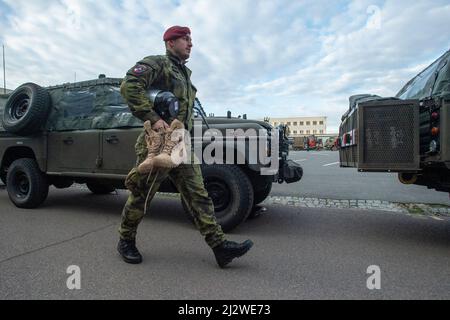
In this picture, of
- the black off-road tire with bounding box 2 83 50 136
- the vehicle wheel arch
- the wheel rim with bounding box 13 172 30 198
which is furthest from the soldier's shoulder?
the wheel rim with bounding box 13 172 30 198

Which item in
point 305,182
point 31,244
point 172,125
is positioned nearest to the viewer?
point 172,125

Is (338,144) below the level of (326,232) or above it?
above

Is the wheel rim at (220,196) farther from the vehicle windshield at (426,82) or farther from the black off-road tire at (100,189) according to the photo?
the black off-road tire at (100,189)

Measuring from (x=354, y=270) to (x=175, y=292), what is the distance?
152 cm

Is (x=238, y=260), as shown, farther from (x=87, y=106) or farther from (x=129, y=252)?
(x=87, y=106)

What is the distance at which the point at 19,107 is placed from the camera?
5.45 metres

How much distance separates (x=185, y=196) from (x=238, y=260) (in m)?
0.78

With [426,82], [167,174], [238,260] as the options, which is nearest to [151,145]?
[167,174]

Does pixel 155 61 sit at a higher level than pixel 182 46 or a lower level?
lower

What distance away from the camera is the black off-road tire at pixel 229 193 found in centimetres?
388

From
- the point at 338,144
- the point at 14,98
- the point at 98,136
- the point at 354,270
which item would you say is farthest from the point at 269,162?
the point at 14,98

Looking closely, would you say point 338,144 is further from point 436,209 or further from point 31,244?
point 31,244

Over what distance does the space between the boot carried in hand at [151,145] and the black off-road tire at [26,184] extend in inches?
134

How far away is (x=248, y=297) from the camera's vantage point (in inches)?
92.2
